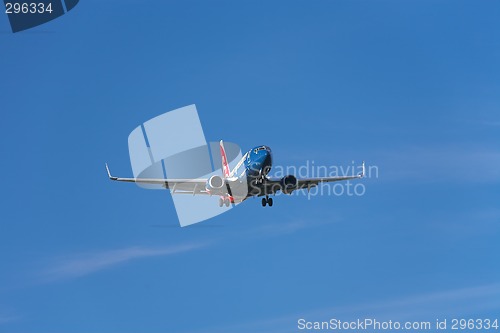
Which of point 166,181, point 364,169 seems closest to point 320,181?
point 364,169

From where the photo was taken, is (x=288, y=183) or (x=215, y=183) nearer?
(x=215, y=183)

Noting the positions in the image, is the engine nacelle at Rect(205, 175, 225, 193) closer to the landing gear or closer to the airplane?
the airplane

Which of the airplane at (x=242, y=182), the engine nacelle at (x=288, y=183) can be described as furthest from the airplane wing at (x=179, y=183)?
the engine nacelle at (x=288, y=183)

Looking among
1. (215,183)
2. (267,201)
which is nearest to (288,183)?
(267,201)

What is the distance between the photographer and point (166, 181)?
8056 cm

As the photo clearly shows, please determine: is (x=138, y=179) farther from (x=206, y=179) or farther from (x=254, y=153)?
(x=254, y=153)

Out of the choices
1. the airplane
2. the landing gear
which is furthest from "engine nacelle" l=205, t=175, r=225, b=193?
the landing gear

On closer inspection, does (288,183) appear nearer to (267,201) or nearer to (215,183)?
(267,201)

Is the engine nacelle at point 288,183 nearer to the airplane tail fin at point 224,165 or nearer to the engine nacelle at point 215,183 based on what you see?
the airplane tail fin at point 224,165

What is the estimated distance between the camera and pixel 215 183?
7681 cm

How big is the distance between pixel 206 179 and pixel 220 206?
3.00m

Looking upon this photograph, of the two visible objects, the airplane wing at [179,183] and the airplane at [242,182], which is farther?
the airplane wing at [179,183]

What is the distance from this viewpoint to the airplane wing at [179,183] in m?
80.1

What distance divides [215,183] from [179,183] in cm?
529
